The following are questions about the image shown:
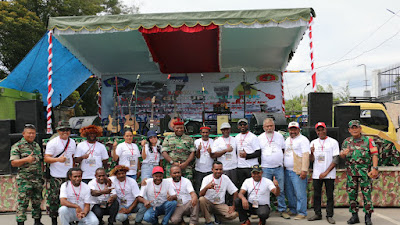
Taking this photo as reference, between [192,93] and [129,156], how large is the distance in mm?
6902

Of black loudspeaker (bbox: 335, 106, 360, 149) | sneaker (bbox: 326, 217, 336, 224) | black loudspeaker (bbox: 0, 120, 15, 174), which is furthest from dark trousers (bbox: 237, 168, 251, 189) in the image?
black loudspeaker (bbox: 0, 120, 15, 174)

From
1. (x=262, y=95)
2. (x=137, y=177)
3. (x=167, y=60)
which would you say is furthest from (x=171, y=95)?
(x=137, y=177)

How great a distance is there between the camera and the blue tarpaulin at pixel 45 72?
31.8ft

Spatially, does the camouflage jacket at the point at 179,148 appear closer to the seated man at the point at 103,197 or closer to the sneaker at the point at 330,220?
the seated man at the point at 103,197

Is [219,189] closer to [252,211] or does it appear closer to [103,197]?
[252,211]

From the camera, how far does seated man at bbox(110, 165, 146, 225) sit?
561 cm

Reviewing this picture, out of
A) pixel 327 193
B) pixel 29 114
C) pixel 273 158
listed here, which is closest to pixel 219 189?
pixel 273 158

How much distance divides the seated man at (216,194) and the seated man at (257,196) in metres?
0.16

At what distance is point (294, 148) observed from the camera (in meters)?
6.05

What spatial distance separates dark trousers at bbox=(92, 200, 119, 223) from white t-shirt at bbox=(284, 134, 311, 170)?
291cm

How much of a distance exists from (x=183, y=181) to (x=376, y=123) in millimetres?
7996

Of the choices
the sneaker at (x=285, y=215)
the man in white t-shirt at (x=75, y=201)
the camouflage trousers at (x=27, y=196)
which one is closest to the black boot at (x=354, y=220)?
the sneaker at (x=285, y=215)

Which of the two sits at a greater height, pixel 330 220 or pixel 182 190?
pixel 182 190

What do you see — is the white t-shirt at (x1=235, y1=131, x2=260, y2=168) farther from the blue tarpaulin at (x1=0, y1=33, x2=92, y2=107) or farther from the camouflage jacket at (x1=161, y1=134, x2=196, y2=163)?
the blue tarpaulin at (x1=0, y1=33, x2=92, y2=107)
